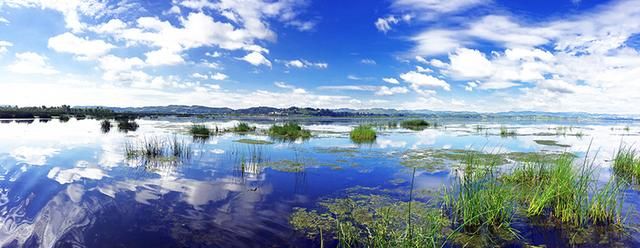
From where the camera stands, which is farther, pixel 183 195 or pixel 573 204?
pixel 183 195

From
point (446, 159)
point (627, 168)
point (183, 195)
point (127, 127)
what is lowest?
point (183, 195)

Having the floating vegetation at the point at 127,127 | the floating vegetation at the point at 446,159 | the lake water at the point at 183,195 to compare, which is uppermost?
the floating vegetation at the point at 127,127

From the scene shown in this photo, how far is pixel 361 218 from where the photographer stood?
22.5ft

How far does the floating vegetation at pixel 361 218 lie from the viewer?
5.86 meters

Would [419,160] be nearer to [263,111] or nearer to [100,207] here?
[100,207]

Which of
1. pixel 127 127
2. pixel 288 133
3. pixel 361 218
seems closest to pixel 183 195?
pixel 361 218

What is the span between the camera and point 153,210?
7.25 metres

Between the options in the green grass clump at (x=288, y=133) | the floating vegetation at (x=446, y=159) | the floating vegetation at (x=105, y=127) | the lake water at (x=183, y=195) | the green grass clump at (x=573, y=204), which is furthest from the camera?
the floating vegetation at (x=105, y=127)

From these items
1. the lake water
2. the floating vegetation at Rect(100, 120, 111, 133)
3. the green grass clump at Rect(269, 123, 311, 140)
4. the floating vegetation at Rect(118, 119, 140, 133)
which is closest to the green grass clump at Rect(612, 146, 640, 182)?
the lake water

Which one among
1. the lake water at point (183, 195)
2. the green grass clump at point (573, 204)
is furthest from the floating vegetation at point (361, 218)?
the green grass clump at point (573, 204)

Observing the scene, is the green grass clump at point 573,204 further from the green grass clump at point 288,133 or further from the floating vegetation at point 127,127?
the floating vegetation at point 127,127

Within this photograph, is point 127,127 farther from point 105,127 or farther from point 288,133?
point 288,133

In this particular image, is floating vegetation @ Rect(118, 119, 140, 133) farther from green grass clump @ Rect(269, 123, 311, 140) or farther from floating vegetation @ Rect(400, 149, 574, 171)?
floating vegetation @ Rect(400, 149, 574, 171)

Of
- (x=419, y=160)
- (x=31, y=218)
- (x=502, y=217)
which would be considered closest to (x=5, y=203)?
(x=31, y=218)
